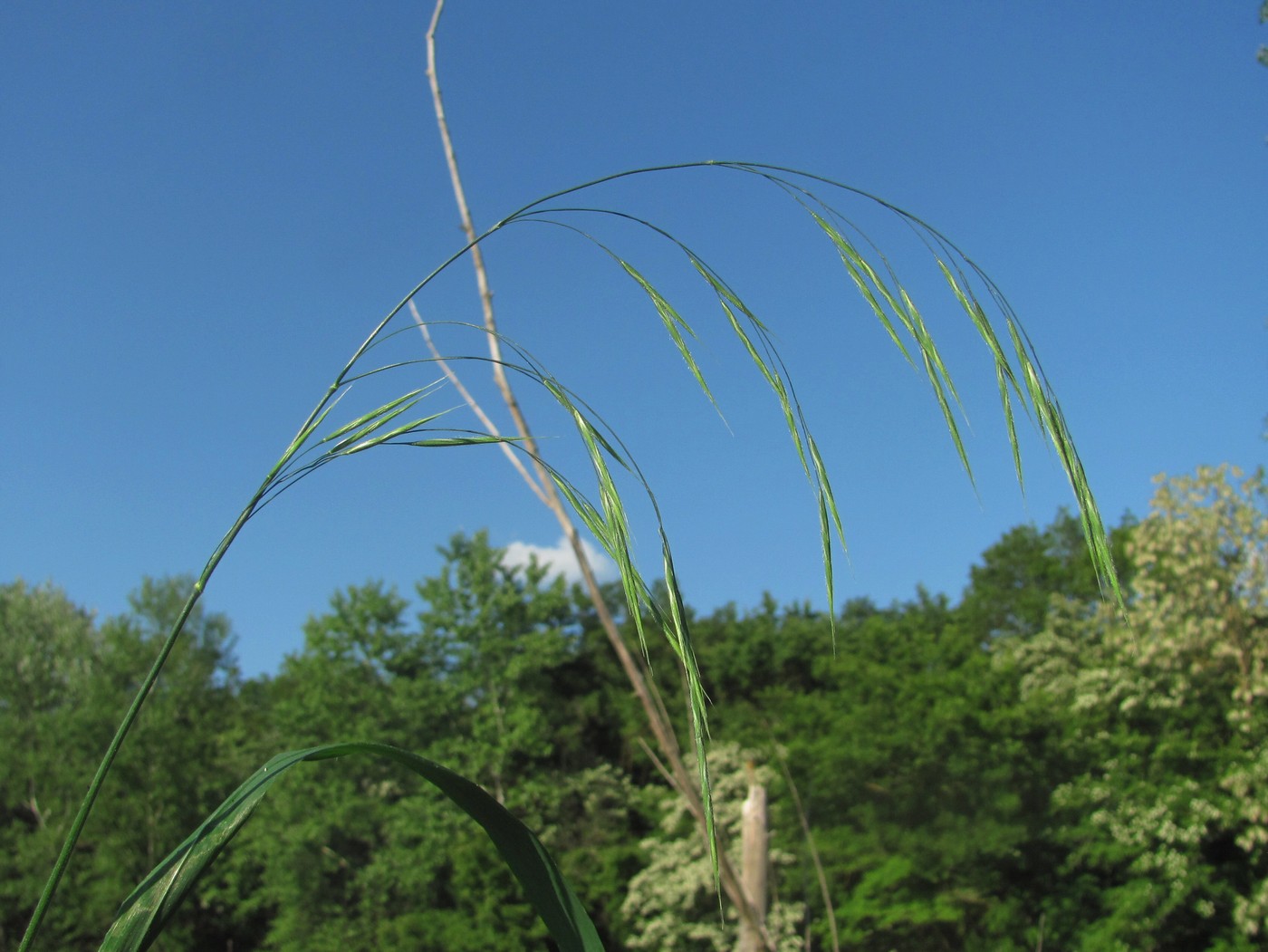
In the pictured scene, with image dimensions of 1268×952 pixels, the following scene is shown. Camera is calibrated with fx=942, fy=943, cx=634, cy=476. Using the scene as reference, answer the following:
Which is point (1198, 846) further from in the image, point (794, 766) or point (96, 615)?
point (96, 615)

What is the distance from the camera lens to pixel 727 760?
14.1 metres

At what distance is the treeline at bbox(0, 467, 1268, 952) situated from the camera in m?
11.1

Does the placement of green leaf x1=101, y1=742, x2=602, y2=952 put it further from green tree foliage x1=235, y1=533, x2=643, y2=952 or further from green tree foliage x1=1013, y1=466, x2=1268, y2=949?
green tree foliage x1=235, y1=533, x2=643, y2=952

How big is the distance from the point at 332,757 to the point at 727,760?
14.3 meters

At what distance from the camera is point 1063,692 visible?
487 inches

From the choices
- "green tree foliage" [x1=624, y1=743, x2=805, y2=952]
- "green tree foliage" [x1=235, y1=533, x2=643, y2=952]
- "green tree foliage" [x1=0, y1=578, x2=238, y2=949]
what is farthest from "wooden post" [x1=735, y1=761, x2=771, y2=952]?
"green tree foliage" [x1=0, y1=578, x2=238, y2=949]

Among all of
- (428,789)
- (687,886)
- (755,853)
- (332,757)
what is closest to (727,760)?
(687,886)

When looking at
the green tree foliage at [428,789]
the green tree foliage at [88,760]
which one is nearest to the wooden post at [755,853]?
the green tree foliage at [428,789]

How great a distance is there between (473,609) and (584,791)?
3785 millimetres

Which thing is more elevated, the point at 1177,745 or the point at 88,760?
the point at 88,760

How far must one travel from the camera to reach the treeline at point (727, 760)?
11.1 meters

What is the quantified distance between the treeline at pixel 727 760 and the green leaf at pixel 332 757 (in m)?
8.47

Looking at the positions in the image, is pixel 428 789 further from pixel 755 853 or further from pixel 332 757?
pixel 332 757

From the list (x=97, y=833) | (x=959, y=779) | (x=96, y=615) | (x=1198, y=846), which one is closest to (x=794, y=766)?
(x=959, y=779)
